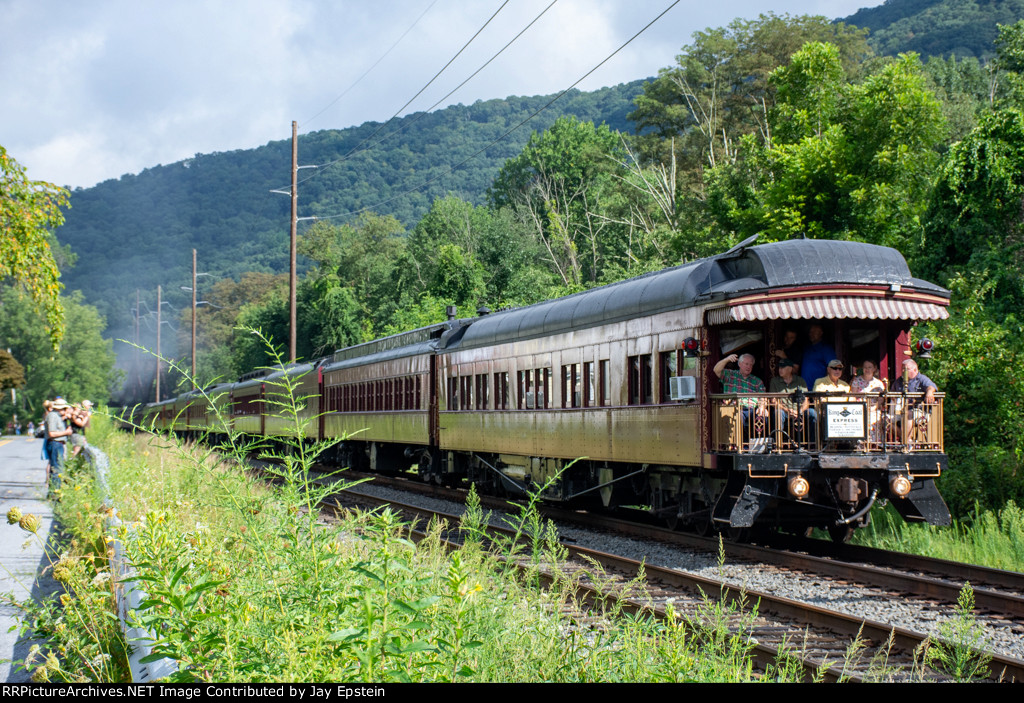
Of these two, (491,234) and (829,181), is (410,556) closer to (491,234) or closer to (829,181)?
(829,181)

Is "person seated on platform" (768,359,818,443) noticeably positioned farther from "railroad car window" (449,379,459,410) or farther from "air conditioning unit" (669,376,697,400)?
"railroad car window" (449,379,459,410)

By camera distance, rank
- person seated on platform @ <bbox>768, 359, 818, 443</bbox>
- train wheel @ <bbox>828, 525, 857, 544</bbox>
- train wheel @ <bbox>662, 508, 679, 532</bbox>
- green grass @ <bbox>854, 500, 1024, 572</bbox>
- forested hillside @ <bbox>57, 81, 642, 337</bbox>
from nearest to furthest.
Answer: person seated on platform @ <bbox>768, 359, 818, 443</bbox> < green grass @ <bbox>854, 500, 1024, 572</bbox> < train wheel @ <bbox>828, 525, 857, 544</bbox> < train wheel @ <bbox>662, 508, 679, 532</bbox> < forested hillside @ <bbox>57, 81, 642, 337</bbox>

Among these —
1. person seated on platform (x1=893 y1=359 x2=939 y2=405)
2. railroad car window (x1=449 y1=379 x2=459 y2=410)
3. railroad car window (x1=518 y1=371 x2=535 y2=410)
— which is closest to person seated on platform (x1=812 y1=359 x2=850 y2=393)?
person seated on platform (x1=893 y1=359 x2=939 y2=405)

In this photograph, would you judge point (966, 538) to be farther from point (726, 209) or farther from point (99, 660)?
point (726, 209)

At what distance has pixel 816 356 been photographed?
1223 centimetres

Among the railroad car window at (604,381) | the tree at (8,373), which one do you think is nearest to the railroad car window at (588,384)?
the railroad car window at (604,381)

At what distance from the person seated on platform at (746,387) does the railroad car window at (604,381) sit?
2770mm

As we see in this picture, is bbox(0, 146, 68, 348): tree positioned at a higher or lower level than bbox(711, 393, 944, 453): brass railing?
higher

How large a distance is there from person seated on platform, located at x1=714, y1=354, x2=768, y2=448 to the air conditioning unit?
308mm

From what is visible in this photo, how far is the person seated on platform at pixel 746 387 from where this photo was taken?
11453 mm

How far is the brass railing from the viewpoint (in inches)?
445

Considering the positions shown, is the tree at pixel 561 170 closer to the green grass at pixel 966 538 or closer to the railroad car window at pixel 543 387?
the railroad car window at pixel 543 387
